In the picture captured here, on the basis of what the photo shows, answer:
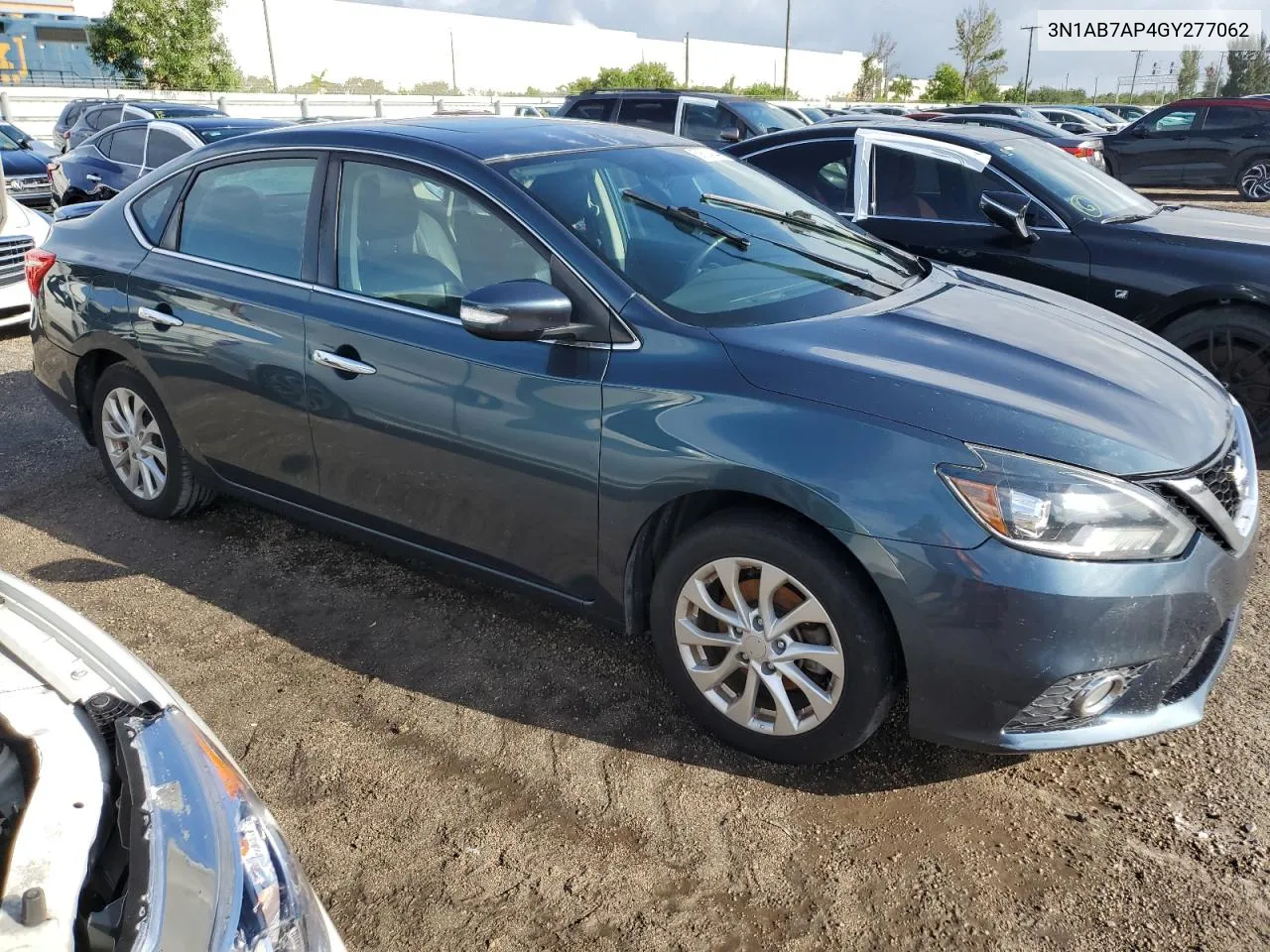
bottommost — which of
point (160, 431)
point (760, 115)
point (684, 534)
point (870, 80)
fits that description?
point (160, 431)

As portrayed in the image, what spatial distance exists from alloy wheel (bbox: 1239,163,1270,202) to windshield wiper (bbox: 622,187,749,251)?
1827 centimetres

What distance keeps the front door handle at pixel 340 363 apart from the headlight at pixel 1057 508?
75.4 inches

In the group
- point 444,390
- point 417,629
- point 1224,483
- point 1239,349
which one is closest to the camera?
point 1224,483

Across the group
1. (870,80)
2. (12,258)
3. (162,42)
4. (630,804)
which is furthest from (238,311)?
(870,80)

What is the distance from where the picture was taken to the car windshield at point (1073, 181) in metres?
5.87

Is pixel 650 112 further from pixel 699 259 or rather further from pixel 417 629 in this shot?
pixel 417 629

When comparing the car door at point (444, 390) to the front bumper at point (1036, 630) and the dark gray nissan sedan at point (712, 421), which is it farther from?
the front bumper at point (1036, 630)

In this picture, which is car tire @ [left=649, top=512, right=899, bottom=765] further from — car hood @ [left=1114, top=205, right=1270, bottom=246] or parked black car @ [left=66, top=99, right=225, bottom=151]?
parked black car @ [left=66, top=99, right=225, bottom=151]

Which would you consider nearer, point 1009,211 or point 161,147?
point 1009,211

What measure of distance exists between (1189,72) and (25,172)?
75.6 metres

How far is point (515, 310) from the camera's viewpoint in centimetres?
297

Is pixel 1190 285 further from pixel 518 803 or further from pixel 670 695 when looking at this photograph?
pixel 518 803

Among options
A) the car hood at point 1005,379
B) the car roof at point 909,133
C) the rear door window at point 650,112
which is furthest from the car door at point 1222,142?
the car hood at point 1005,379

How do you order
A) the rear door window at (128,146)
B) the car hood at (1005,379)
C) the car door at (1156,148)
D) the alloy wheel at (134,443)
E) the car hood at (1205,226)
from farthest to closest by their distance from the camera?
the car door at (1156,148) → the rear door window at (128,146) → the car hood at (1205,226) → the alloy wheel at (134,443) → the car hood at (1005,379)
